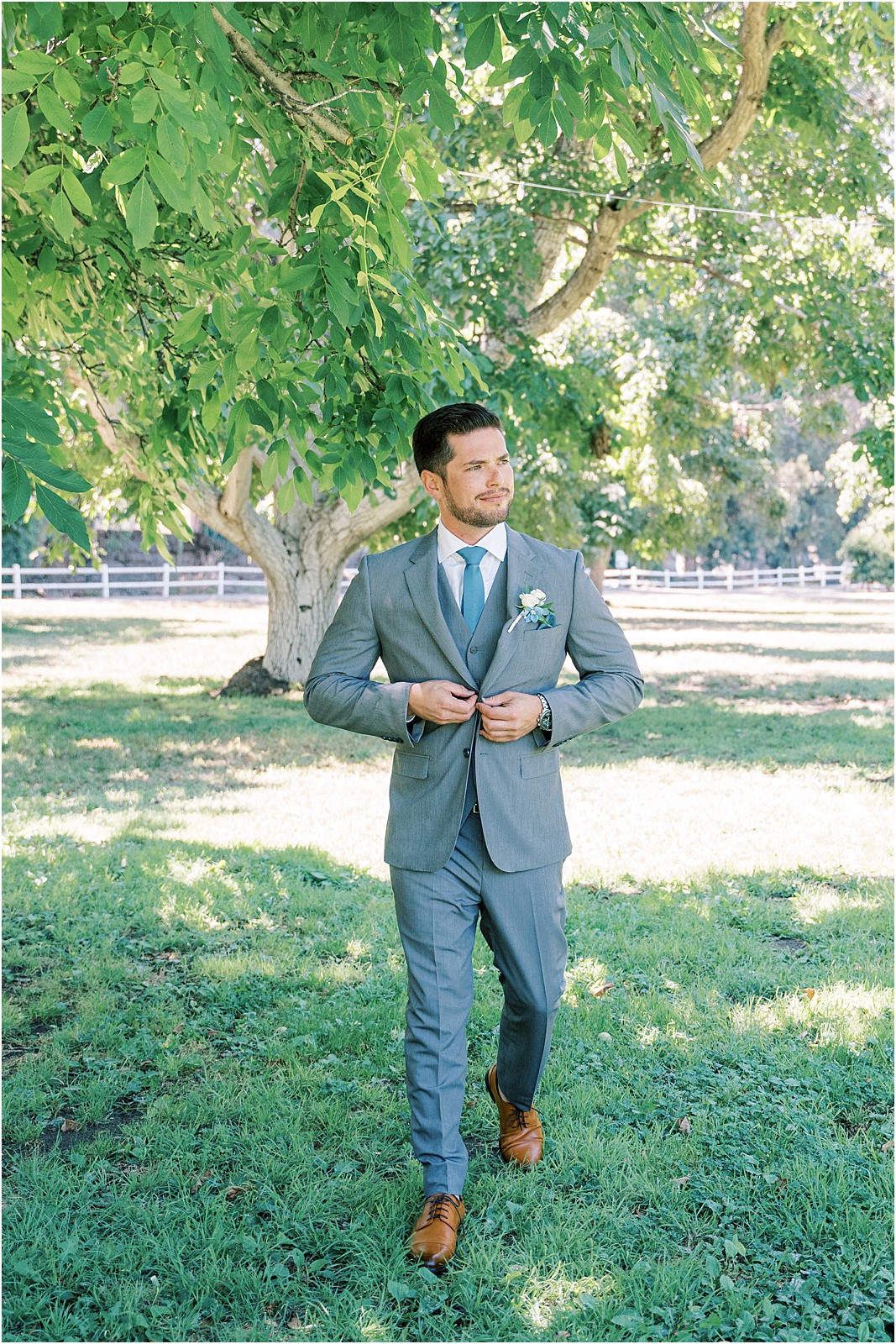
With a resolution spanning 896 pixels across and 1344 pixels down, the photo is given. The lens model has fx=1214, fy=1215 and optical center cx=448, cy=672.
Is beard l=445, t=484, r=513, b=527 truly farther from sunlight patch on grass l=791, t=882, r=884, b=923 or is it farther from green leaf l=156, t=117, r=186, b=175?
sunlight patch on grass l=791, t=882, r=884, b=923

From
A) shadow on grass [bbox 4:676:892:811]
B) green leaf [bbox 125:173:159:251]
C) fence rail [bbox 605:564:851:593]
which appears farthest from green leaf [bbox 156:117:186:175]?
fence rail [bbox 605:564:851:593]

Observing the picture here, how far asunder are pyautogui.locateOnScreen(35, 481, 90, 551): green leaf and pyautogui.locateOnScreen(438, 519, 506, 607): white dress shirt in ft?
4.42

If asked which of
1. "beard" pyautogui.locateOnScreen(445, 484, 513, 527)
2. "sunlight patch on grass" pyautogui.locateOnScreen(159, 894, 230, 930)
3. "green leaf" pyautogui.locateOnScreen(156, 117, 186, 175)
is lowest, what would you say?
"sunlight patch on grass" pyautogui.locateOnScreen(159, 894, 230, 930)

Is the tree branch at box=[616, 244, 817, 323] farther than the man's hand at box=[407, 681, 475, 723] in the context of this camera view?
Yes

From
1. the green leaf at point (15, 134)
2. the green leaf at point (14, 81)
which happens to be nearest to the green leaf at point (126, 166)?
the green leaf at point (15, 134)

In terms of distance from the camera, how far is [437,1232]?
11.2 ft

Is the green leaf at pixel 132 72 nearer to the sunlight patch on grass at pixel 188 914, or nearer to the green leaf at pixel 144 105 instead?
the green leaf at pixel 144 105

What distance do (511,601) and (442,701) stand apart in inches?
15.9

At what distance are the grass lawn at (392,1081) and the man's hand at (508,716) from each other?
146 cm

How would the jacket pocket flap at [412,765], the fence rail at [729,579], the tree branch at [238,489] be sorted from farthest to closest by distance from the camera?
the fence rail at [729,579] → the tree branch at [238,489] → the jacket pocket flap at [412,765]

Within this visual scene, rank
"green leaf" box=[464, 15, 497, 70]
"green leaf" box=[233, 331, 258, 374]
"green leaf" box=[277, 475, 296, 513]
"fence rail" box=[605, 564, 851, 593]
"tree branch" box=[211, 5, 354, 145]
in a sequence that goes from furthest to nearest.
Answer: "fence rail" box=[605, 564, 851, 593] < "green leaf" box=[277, 475, 296, 513] < "tree branch" box=[211, 5, 354, 145] < "green leaf" box=[233, 331, 258, 374] < "green leaf" box=[464, 15, 497, 70]

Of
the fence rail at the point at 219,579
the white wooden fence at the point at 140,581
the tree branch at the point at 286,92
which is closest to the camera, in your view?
the tree branch at the point at 286,92

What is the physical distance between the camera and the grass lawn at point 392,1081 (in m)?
3.32

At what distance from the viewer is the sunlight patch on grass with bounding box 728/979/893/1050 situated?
4.97 meters
